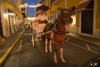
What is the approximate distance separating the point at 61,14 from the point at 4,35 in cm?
938

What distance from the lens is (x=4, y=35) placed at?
11.0m

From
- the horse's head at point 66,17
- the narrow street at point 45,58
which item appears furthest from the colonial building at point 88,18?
the horse's head at point 66,17

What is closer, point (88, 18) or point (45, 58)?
point (45, 58)

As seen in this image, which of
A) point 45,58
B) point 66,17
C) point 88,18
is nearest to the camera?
point 66,17

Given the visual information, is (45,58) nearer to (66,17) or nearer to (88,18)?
(66,17)

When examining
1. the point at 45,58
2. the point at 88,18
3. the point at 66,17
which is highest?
the point at 88,18

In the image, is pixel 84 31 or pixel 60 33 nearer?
pixel 60 33

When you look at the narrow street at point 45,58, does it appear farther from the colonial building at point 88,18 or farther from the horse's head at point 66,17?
the colonial building at point 88,18

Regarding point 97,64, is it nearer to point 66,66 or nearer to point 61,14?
point 66,66

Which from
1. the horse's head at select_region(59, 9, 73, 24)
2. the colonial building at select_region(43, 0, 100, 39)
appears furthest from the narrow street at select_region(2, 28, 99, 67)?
the colonial building at select_region(43, 0, 100, 39)

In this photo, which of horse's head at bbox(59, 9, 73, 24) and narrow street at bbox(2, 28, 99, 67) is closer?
horse's head at bbox(59, 9, 73, 24)

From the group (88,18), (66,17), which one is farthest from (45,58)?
(88,18)

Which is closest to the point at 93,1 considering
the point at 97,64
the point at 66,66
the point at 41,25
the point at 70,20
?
the point at 41,25

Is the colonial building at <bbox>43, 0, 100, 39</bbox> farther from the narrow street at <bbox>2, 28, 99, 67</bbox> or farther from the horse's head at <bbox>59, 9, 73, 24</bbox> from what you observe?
the horse's head at <bbox>59, 9, 73, 24</bbox>
